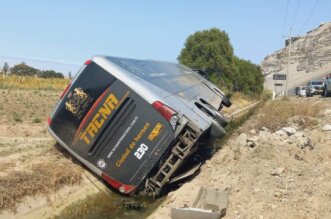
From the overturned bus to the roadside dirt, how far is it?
2.89ft

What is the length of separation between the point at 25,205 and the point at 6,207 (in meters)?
0.43

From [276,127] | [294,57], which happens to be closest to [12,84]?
[276,127]

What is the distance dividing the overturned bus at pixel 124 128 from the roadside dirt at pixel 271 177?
0.88 metres

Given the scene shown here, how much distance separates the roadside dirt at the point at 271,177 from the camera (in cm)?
767

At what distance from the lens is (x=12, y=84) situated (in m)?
44.2

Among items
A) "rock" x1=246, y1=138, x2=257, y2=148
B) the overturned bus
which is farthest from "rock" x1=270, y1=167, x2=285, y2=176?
"rock" x1=246, y1=138, x2=257, y2=148

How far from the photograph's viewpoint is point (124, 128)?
8758 millimetres

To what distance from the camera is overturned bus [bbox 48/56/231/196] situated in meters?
8.68

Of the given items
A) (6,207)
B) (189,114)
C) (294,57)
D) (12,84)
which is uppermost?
(189,114)

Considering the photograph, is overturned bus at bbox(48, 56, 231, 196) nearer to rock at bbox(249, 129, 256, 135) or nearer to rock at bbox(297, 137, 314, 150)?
rock at bbox(297, 137, 314, 150)

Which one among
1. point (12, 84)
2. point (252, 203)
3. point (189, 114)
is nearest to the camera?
point (252, 203)

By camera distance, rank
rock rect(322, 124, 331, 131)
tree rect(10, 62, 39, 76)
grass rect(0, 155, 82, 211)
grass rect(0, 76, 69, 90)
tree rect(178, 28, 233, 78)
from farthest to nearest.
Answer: tree rect(10, 62, 39, 76), grass rect(0, 76, 69, 90), tree rect(178, 28, 233, 78), rock rect(322, 124, 331, 131), grass rect(0, 155, 82, 211)

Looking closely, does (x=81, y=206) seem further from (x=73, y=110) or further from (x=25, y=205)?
(x=73, y=110)

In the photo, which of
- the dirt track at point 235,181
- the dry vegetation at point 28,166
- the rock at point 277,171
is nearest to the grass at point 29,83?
the dry vegetation at point 28,166
